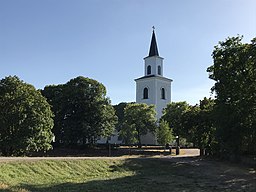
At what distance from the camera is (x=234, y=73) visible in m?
23.9

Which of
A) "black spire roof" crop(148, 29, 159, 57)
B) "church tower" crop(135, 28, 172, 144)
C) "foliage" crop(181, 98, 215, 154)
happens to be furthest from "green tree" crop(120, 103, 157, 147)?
"foliage" crop(181, 98, 215, 154)

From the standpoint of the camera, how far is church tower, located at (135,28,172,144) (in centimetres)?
6988

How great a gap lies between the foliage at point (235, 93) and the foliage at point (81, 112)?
69.3 ft

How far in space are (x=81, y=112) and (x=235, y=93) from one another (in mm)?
24525

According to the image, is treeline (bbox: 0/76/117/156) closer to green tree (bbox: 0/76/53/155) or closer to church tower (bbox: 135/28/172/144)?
green tree (bbox: 0/76/53/155)

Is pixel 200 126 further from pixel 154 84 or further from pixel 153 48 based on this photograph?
pixel 153 48

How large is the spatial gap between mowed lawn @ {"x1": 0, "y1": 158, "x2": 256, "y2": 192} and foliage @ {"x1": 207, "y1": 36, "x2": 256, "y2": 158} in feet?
7.05

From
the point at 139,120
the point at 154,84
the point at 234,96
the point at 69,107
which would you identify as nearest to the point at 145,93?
the point at 154,84

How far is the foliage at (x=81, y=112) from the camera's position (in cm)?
4322

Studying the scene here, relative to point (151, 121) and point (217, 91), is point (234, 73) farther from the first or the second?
point (151, 121)

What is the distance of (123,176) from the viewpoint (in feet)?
66.4

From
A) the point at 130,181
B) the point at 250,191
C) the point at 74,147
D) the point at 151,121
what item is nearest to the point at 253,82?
the point at 250,191

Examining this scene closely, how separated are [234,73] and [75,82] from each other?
2586 cm

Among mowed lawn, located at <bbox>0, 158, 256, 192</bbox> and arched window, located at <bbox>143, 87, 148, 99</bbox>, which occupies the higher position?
arched window, located at <bbox>143, 87, 148, 99</bbox>
